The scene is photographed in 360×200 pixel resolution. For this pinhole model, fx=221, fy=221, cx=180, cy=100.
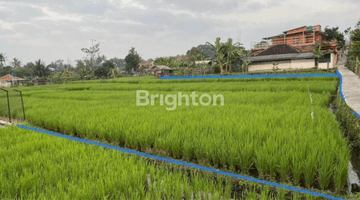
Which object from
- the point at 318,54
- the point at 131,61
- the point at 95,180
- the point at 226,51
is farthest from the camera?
the point at 131,61

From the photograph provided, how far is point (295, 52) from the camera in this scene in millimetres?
23797

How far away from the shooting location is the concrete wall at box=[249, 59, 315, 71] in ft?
72.8

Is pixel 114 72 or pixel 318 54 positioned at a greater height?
pixel 318 54

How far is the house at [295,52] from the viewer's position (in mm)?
22125

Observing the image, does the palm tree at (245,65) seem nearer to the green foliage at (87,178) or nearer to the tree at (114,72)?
the tree at (114,72)

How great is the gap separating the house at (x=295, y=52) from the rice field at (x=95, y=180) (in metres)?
23.4

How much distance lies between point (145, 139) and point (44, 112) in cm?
409

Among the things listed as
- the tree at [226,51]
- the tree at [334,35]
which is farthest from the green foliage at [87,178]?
the tree at [334,35]

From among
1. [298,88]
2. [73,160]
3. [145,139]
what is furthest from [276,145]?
[298,88]

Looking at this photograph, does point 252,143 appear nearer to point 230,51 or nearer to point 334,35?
point 230,51

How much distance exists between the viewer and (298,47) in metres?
25.8

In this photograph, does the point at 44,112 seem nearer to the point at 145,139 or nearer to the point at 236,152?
the point at 145,139

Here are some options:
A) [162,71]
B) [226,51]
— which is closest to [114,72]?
[162,71]

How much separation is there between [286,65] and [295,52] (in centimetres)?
195
